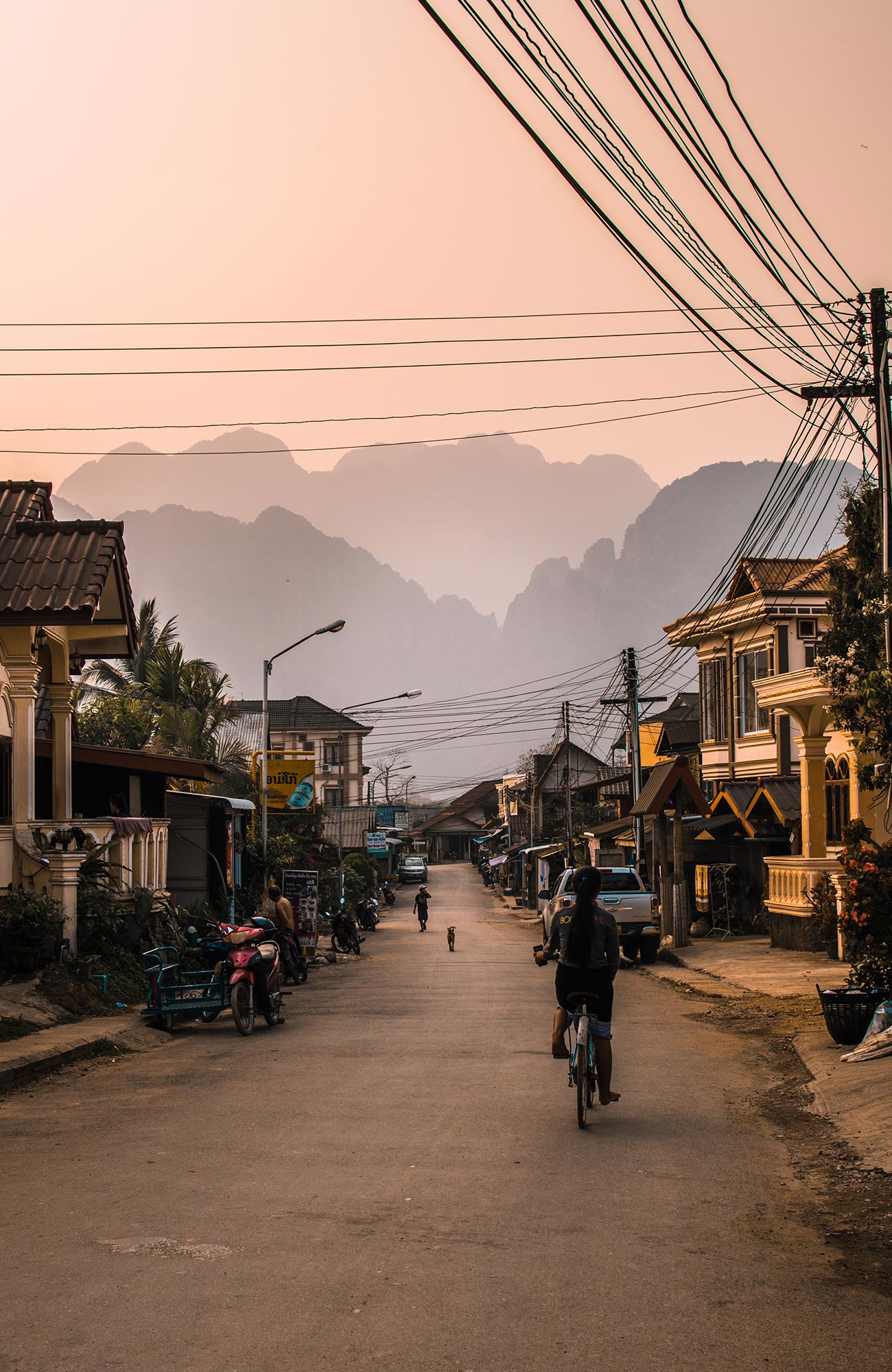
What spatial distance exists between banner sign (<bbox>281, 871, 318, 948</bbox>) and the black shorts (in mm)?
19828

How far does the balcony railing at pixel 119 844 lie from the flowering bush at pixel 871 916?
9711mm

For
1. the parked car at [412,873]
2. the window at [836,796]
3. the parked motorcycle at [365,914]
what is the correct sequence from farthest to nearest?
the parked car at [412,873]
the parked motorcycle at [365,914]
the window at [836,796]

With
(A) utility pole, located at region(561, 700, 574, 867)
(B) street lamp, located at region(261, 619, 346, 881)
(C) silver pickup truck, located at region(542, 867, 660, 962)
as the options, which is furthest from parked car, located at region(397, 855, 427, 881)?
(C) silver pickup truck, located at region(542, 867, 660, 962)

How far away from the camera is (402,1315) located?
5.18 meters

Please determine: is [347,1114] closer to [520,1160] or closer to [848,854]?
[520,1160]

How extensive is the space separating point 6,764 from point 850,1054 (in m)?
10.9

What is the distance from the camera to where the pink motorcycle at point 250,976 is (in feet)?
49.8

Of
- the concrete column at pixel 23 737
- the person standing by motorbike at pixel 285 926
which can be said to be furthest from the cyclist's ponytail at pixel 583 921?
the person standing by motorbike at pixel 285 926

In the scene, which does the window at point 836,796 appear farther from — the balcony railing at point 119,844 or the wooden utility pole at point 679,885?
the balcony railing at point 119,844

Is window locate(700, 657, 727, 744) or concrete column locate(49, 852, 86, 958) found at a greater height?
window locate(700, 657, 727, 744)

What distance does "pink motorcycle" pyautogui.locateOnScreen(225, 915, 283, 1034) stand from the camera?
1518cm

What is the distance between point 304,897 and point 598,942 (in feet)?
67.2

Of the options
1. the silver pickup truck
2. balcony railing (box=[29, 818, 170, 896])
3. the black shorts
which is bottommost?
the silver pickup truck

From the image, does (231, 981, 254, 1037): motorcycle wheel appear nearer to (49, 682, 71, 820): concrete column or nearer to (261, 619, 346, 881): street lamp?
(49, 682, 71, 820): concrete column
